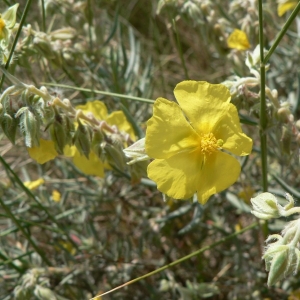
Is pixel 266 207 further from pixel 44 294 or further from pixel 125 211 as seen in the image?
pixel 125 211

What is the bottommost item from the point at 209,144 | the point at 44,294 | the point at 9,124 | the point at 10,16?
the point at 44,294

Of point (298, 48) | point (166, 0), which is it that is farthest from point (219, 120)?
point (298, 48)

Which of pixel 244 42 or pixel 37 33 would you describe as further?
pixel 244 42

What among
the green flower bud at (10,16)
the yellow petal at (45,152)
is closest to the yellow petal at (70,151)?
the yellow petal at (45,152)

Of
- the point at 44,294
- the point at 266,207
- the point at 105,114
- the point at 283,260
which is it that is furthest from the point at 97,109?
the point at 283,260

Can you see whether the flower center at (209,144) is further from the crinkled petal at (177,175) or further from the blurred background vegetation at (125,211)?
the blurred background vegetation at (125,211)

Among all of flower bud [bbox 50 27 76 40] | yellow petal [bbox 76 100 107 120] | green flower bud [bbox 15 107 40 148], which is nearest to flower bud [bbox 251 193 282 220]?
green flower bud [bbox 15 107 40 148]

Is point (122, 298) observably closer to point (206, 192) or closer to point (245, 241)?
point (245, 241)
